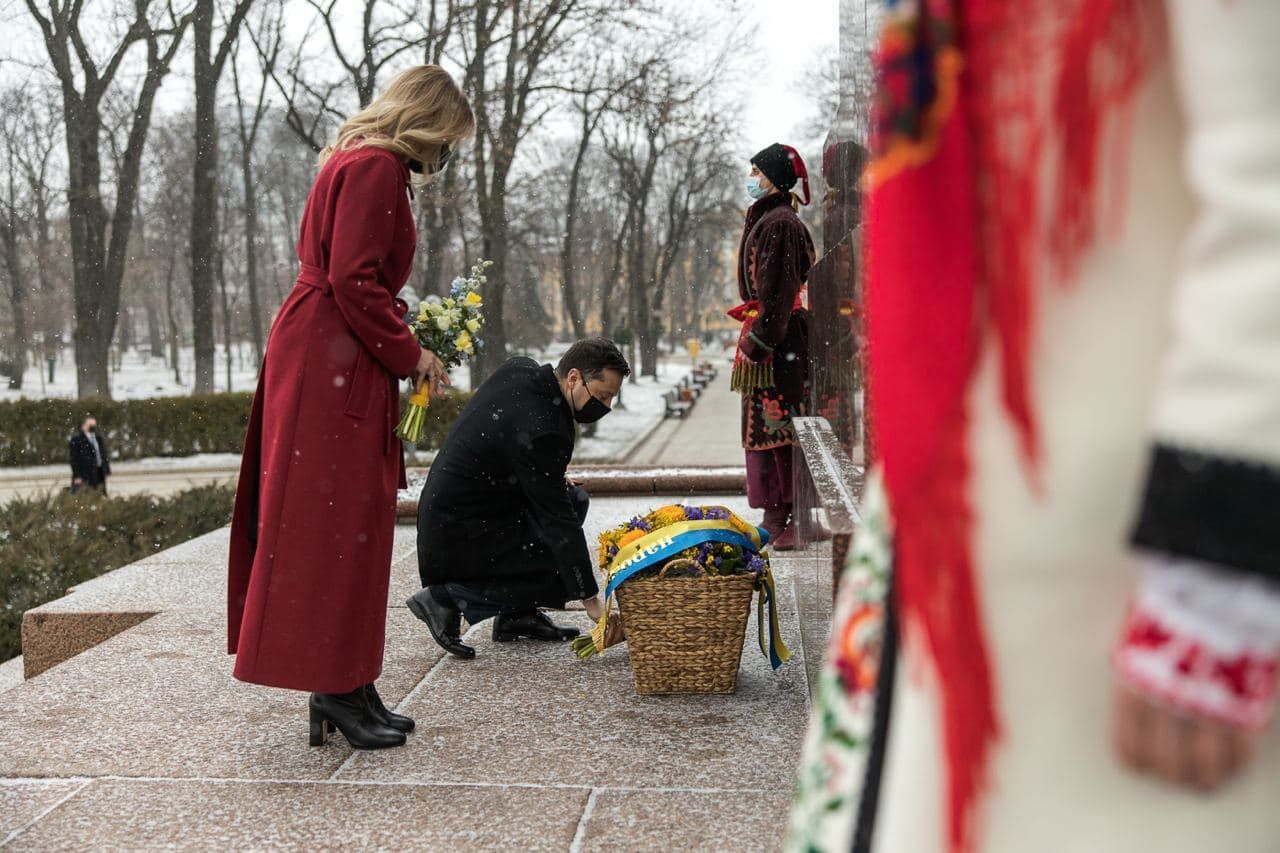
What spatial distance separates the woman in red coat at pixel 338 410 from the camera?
341 cm

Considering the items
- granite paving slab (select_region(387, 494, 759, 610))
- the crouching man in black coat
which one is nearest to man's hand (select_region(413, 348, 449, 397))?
the crouching man in black coat

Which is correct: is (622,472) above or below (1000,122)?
below

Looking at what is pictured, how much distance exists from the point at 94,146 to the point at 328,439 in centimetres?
2397

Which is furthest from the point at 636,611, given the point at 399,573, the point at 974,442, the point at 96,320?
the point at 96,320

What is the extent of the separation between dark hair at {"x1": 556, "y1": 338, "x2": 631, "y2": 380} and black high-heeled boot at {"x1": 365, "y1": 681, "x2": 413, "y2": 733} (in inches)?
53.3

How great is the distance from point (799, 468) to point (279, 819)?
266 cm

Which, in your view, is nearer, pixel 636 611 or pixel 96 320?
pixel 636 611

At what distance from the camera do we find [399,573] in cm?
646

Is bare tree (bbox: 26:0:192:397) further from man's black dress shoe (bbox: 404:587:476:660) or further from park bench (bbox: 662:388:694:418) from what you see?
man's black dress shoe (bbox: 404:587:476:660)

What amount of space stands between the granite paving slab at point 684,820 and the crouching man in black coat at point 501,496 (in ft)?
4.28

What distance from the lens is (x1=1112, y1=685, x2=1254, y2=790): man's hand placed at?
851mm

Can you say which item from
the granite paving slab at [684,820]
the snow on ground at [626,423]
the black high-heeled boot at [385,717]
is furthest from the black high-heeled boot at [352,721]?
the snow on ground at [626,423]

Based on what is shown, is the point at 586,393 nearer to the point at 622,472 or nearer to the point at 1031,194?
the point at 1031,194

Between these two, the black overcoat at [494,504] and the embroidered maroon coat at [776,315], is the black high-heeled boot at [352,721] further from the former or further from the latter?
the embroidered maroon coat at [776,315]
